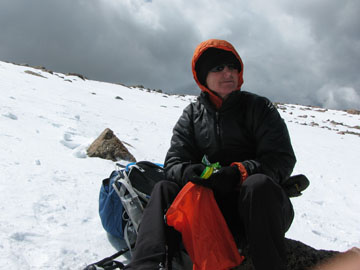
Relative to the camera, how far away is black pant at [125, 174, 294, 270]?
1.63 m

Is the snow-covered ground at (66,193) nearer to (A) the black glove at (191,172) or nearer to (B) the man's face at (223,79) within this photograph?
(A) the black glove at (191,172)

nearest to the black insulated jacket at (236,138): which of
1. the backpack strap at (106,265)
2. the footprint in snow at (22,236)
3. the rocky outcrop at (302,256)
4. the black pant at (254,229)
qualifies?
the black pant at (254,229)

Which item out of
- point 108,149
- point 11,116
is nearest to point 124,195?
point 108,149

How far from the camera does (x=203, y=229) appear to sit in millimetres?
1805

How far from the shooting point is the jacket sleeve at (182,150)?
227 centimetres

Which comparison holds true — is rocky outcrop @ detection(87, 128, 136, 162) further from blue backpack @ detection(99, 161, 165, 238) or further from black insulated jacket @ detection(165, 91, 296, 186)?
black insulated jacket @ detection(165, 91, 296, 186)

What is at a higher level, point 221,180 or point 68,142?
point 68,142

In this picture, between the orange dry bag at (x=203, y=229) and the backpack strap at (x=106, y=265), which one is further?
the backpack strap at (x=106, y=265)

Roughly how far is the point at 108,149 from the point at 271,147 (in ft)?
11.5

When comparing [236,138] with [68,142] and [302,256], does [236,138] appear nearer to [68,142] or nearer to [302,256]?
[302,256]

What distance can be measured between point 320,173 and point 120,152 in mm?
5869

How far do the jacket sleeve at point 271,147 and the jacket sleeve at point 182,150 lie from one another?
0.57 metres

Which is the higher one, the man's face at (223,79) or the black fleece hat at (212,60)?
the black fleece hat at (212,60)

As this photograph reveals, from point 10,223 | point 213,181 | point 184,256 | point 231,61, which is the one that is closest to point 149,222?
point 184,256
